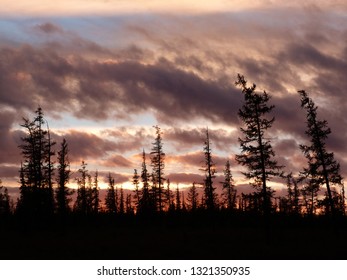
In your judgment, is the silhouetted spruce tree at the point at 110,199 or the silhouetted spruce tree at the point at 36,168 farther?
the silhouetted spruce tree at the point at 110,199

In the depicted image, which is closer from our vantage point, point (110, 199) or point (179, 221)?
point (179, 221)

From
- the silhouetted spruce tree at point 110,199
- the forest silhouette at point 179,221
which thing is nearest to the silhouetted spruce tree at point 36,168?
the forest silhouette at point 179,221

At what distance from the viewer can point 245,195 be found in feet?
104

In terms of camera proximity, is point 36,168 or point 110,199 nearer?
point 36,168

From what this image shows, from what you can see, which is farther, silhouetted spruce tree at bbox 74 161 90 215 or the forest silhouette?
silhouetted spruce tree at bbox 74 161 90 215

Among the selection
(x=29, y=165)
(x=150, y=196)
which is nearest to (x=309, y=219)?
(x=150, y=196)

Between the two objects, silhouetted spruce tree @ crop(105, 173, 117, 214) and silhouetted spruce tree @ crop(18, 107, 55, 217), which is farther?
silhouetted spruce tree @ crop(105, 173, 117, 214)

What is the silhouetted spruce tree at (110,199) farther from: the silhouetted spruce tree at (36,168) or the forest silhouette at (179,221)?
the silhouetted spruce tree at (36,168)

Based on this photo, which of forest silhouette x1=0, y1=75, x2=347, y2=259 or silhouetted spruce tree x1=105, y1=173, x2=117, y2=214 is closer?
forest silhouette x1=0, y1=75, x2=347, y2=259

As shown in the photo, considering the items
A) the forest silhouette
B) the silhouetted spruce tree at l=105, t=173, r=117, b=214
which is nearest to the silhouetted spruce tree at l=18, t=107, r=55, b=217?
the forest silhouette

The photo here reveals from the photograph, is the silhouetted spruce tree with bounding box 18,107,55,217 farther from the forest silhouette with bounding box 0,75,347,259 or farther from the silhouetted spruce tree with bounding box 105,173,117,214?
the silhouetted spruce tree with bounding box 105,173,117,214
